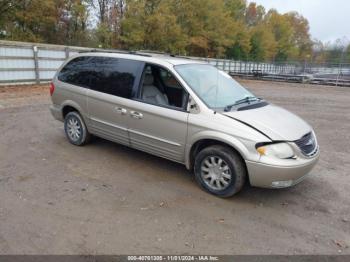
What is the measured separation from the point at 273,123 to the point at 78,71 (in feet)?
12.1

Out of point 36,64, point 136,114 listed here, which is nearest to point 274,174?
point 136,114

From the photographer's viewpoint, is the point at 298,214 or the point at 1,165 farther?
the point at 1,165

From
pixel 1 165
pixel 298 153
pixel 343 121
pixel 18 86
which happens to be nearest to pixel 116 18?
pixel 18 86

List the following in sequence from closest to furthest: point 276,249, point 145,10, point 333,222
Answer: point 276,249
point 333,222
point 145,10

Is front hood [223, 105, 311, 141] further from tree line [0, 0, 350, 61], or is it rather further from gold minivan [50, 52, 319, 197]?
tree line [0, 0, 350, 61]

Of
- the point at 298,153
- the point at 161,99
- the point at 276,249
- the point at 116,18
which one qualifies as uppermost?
the point at 116,18

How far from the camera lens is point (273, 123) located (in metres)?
3.95

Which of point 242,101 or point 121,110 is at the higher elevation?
point 242,101

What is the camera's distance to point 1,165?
4750 mm

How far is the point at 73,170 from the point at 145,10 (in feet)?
77.3

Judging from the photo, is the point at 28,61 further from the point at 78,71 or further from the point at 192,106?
the point at 192,106

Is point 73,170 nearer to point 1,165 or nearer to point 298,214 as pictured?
point 1,165

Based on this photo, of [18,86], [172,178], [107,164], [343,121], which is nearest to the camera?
[172,178]

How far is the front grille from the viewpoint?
3.85 m
